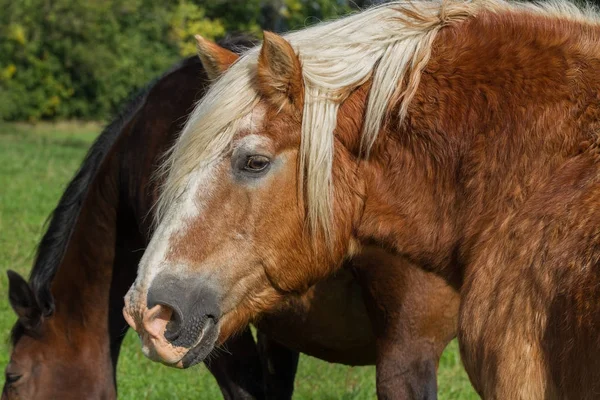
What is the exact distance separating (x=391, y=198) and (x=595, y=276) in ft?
2.73

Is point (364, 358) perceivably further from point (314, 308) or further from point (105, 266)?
point (105, 266)

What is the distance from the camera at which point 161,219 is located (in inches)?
123

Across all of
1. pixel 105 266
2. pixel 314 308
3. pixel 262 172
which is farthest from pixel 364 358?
A: pixel 262 172

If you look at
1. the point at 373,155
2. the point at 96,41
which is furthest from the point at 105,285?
the point at 96,41

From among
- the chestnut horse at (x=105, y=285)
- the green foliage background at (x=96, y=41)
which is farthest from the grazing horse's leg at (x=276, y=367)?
the green foliage background at (x=96, y=41)

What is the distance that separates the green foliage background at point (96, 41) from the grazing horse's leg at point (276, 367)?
2638 cm

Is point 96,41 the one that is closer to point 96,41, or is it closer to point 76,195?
point 96,41

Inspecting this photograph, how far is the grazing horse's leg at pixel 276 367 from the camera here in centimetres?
486

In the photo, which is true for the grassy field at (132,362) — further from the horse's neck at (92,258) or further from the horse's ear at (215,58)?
the horse's ear at (215,58)

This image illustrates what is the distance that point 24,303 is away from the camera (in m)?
4.59

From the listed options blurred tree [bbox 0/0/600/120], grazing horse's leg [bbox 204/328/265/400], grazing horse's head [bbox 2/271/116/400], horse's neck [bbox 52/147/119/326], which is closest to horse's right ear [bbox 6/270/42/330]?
grazing horse's head [bbox 2/271/116/400]

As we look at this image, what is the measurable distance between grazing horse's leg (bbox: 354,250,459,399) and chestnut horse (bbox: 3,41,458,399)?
58 cm

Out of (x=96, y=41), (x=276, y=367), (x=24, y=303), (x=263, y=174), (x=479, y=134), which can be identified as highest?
(x=479, y=134)

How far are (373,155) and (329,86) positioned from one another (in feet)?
0.88
